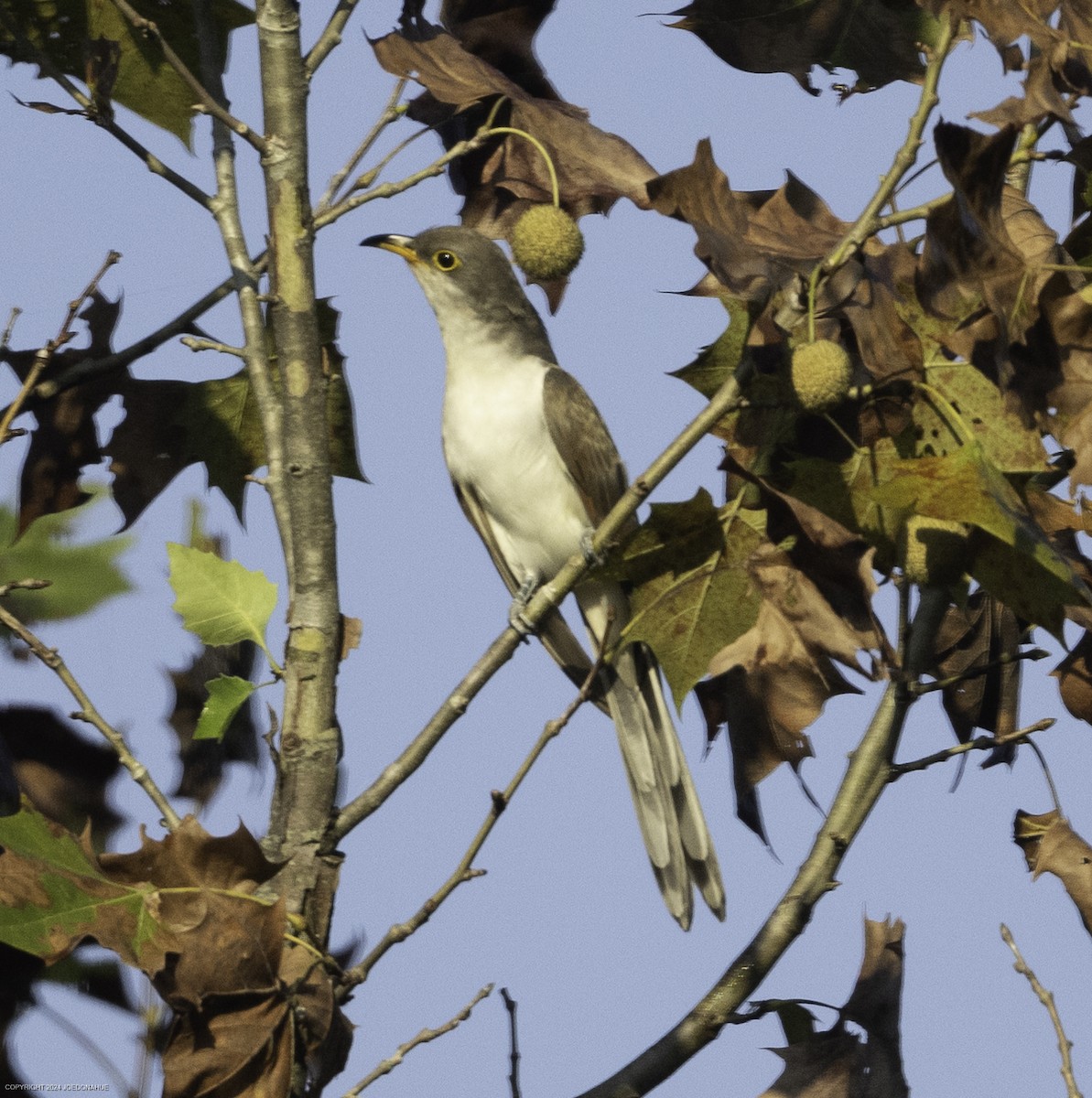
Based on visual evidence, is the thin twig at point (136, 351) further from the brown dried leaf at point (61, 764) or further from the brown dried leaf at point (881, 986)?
the brown dried leaf at point (881, 986)

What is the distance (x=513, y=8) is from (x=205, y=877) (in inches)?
104

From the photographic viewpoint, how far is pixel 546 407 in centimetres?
632

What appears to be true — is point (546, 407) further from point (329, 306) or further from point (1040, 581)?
point (1040, 581)

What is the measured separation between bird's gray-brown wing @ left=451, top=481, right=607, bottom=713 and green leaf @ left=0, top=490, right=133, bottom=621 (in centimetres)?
226

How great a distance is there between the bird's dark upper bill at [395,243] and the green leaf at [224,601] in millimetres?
3094

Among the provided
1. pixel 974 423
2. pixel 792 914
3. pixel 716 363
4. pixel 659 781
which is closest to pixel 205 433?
pixel 716 363

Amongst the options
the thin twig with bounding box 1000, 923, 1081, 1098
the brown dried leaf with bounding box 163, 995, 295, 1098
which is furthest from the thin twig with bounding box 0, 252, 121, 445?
the thin twig with bounding box 1000, 923, 1081, 1098

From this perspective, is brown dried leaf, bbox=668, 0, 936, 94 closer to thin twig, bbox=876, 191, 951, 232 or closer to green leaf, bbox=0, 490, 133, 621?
thin twig, bbox=876, 191, 951, 232

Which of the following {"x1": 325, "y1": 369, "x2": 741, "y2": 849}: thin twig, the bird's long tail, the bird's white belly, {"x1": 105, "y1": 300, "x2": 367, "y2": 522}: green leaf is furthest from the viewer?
Result: the bird's white belly

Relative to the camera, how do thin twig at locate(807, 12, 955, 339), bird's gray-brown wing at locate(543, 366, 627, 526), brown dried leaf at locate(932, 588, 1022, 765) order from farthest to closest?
bird's gray-brown wing at locate(543, 366, 627, 526) → brown dried leaf at locate(932, 588, 1022, 765) → thin twig at locate(807, 12, 955, 339)

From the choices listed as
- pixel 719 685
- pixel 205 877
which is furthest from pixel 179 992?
pixel 719 685

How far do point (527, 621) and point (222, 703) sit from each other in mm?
949

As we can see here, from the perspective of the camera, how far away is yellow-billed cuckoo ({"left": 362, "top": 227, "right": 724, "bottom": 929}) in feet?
20.5

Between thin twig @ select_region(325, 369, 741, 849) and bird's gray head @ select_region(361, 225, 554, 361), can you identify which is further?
bird's gray head @ select_region(361, 225, 554, 361)
